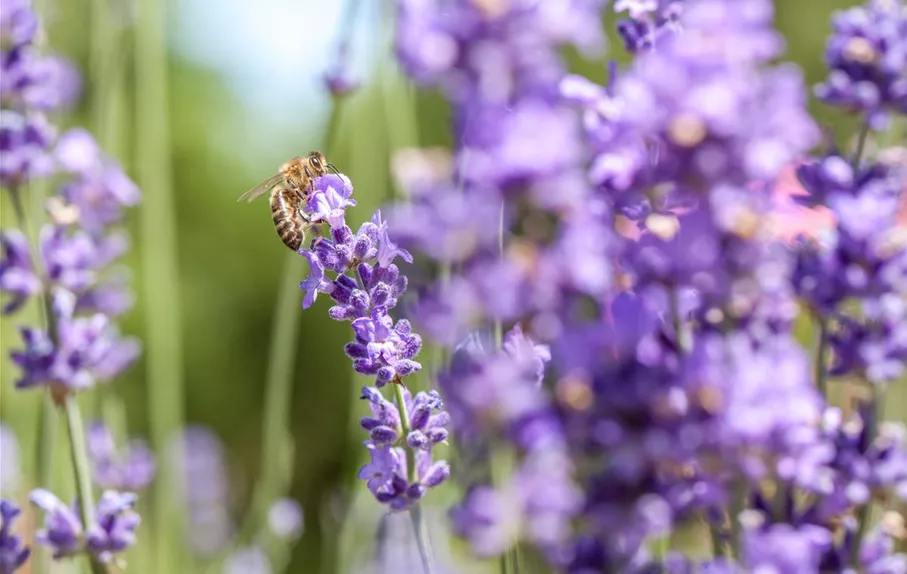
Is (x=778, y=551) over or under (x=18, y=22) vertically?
under

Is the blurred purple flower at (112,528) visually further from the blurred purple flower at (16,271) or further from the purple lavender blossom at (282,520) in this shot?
the purple lavender blossom at (282,520)

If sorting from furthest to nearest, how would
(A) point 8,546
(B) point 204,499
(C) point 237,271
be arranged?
1. (C) point 237,271
2. (B) point 204,499
3. (A) point 8,546

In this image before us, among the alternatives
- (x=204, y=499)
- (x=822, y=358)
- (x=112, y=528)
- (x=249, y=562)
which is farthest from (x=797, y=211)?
(x=204, y=499)

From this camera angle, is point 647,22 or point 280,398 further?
point 280,398

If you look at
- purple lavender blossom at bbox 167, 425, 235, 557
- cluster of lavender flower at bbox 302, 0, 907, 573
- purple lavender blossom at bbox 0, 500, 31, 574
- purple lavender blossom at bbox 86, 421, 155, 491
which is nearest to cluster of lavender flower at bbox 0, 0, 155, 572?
purple lavender blossom at bbox 0, 500, 31, 574

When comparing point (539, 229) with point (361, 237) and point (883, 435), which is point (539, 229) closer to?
point (361, 237)

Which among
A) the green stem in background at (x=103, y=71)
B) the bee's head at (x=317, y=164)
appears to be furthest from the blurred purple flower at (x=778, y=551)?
the green stem in background at (x=103, y=71)

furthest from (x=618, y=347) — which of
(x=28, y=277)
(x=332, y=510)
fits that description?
(x=332, y=510)

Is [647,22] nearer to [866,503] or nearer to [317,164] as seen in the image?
[866,503]
